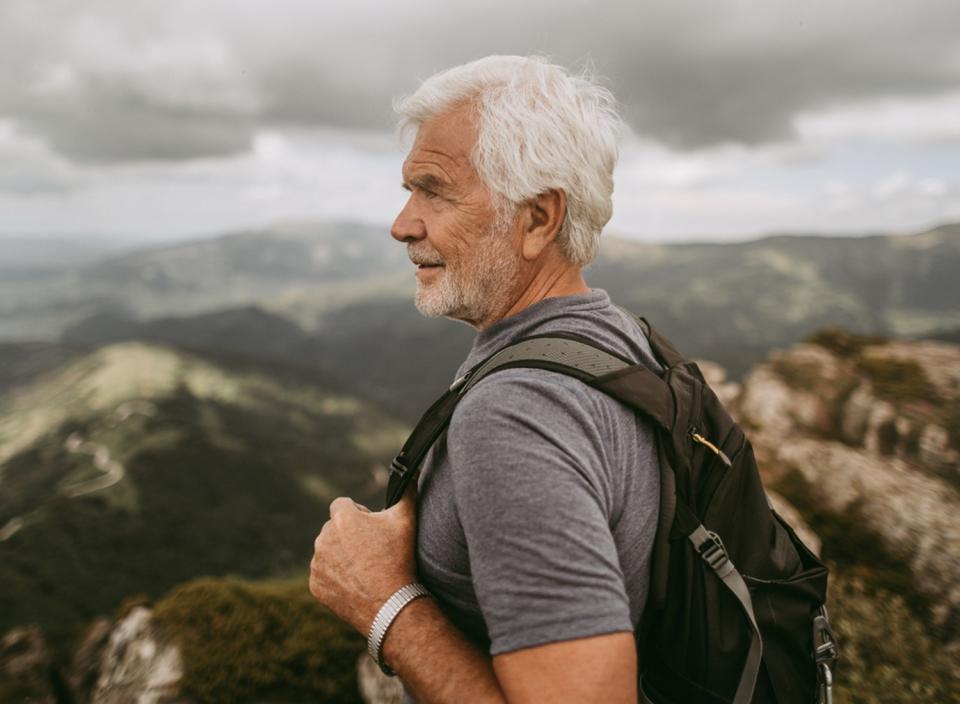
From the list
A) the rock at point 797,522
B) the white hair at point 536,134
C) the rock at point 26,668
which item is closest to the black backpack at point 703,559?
the white hair at point 536,134

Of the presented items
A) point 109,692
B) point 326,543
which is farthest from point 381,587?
point 109,692

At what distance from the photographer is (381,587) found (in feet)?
8.99

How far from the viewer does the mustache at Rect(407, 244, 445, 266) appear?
339 centimetres

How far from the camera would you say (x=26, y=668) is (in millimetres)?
7676

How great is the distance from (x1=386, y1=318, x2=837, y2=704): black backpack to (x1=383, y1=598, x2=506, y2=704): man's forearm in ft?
2.04

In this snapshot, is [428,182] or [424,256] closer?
[428,182]

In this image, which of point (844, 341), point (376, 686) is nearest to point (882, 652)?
point (376, 686)

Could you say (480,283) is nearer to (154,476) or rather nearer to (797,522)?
(797,522)

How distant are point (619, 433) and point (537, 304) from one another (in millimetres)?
965

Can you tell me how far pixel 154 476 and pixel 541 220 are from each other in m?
119

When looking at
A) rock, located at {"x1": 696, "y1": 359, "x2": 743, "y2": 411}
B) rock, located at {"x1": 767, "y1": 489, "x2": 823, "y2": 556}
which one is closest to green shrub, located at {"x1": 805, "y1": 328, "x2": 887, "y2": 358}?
rock, located at {"x1": 696, "y1": 359, "x2": 743, "y2": 411}

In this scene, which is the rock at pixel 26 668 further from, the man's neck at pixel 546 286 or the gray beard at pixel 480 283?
the man's neck at pixel 546 286

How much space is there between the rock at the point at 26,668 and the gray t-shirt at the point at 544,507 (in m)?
8.02

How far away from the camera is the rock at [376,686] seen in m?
6.52
